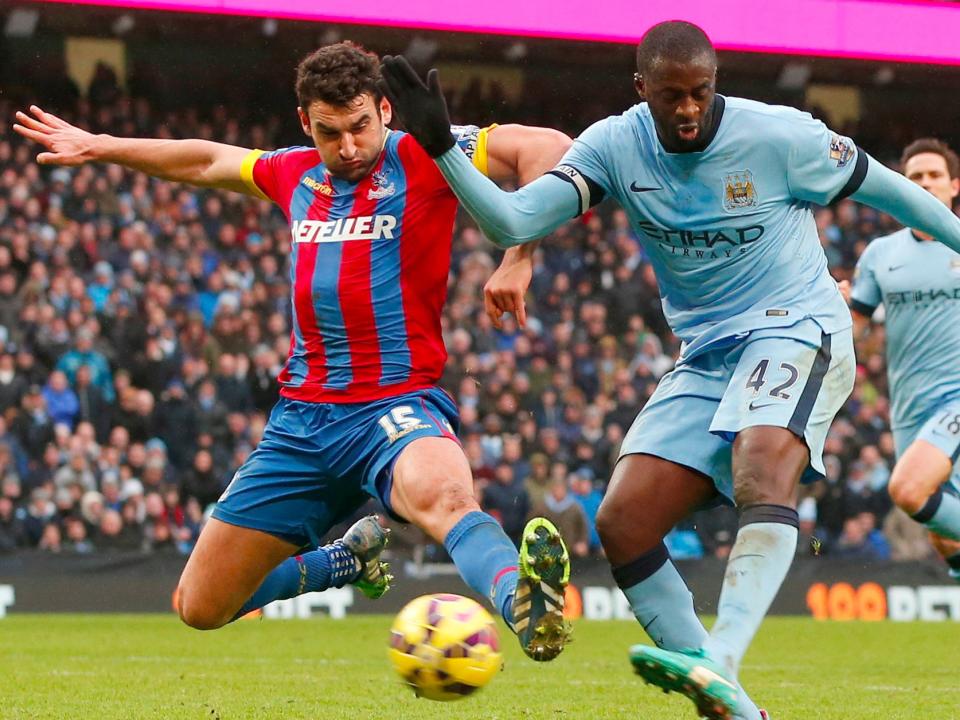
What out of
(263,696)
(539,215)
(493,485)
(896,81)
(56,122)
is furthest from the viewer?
(896,81)

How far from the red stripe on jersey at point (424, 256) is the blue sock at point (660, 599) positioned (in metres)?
1.08

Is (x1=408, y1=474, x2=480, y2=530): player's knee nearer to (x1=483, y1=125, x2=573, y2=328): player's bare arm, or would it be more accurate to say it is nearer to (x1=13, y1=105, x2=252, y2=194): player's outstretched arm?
(x1=483, y1=125, x2=573, y2=328): player's bare arm

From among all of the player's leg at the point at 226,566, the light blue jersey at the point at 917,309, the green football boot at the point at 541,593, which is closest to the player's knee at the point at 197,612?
the player's leg at the point at 226,566

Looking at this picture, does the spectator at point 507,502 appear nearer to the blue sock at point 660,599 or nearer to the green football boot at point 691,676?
the blue sock at point 660,599

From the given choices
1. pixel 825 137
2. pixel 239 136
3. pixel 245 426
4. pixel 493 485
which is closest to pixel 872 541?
pixel 493 485

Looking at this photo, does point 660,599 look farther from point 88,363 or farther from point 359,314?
point 88,363

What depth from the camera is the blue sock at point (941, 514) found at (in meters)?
8.59

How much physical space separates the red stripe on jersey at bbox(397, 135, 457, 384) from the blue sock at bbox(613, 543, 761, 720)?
108 centimetres

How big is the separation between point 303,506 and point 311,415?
36 cm

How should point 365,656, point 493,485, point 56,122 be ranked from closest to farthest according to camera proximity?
point 56,122 → point 365,656 → point 493,485

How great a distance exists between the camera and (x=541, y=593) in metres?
4.70

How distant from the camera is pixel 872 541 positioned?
17.2m

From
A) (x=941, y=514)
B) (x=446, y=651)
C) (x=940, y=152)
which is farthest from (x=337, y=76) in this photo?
(x=941, y=514)

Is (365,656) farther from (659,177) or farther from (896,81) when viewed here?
(896,81)
